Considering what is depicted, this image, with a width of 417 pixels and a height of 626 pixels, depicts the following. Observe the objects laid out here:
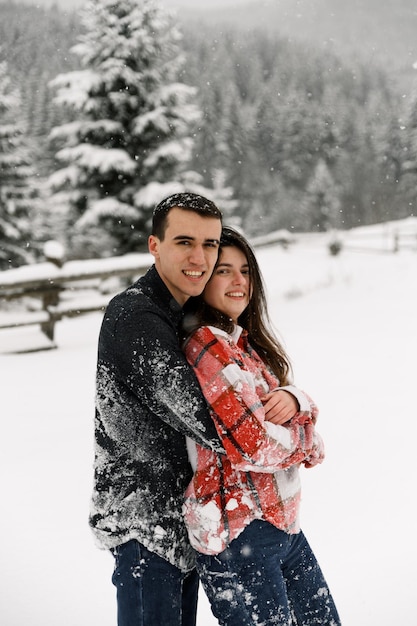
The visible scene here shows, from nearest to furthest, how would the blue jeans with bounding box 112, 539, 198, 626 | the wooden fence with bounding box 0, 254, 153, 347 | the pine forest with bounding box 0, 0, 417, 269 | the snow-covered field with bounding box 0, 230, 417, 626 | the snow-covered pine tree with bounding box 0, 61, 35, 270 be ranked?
the blue jeans with bounding box 112, 539, 198, 626, the snow-covered field with bounding box 0, 230, 417, 626, the wooden fence with bounding box 0, 254, 153, 347, the pine forest with bounding box 0, 0, 417, 269, the snow-covered pine tree with bounding box 0, 61, 35, 270

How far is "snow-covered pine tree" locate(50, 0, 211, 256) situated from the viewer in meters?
12.4

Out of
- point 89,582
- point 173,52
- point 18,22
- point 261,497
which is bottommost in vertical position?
point 89,582

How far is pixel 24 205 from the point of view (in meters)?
18.5

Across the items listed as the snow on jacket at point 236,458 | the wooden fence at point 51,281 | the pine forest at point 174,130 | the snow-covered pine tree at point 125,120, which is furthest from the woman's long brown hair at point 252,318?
the pine forest at point 174,130

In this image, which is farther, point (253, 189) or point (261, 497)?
point (253, 189)

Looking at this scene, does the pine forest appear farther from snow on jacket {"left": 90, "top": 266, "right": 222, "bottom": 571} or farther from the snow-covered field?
snow on jacket {"left": 90, "top": 266, "right": 222, "bottom": 571}

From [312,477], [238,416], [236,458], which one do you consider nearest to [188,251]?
[238,416]

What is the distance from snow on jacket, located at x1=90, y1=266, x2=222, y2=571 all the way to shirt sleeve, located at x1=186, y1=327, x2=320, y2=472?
0.04 metres

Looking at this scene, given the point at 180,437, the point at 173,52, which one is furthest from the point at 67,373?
the point at 173,52

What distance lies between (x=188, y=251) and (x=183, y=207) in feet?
0.45

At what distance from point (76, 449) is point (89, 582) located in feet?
5.65

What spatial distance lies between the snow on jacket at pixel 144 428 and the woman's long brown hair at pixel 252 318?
0.15 meters

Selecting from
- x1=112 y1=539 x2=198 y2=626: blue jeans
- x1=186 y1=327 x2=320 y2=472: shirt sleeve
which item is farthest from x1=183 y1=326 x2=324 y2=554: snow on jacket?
x1=112 y1=539 x2=198 y2=626: blue jeans

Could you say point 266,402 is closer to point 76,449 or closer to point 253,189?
point 76,449
